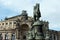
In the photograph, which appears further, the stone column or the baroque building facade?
the baroque building facade

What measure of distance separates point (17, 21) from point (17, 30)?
318 centimetres

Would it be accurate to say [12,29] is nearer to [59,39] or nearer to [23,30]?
[23,30]

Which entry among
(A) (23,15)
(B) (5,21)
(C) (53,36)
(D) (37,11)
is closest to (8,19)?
(B) (5,21)

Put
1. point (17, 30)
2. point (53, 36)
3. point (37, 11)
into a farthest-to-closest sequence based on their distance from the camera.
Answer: point (53, 36) < point (17, 30) < point (37, 11)

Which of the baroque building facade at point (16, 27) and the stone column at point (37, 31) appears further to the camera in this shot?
the baroque building facade at point (16, 27)

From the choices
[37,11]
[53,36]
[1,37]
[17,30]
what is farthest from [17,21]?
[37,11]

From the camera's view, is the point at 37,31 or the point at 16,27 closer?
the point at 37,31

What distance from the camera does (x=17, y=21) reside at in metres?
71.4

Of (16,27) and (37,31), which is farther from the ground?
(37,31)

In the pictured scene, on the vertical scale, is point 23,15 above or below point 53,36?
above

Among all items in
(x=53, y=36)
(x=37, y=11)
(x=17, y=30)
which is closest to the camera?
(x=37, y=11)

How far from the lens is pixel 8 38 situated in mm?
73125

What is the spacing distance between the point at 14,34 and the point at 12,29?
1923 millimetres

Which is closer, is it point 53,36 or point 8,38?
point 8,38
